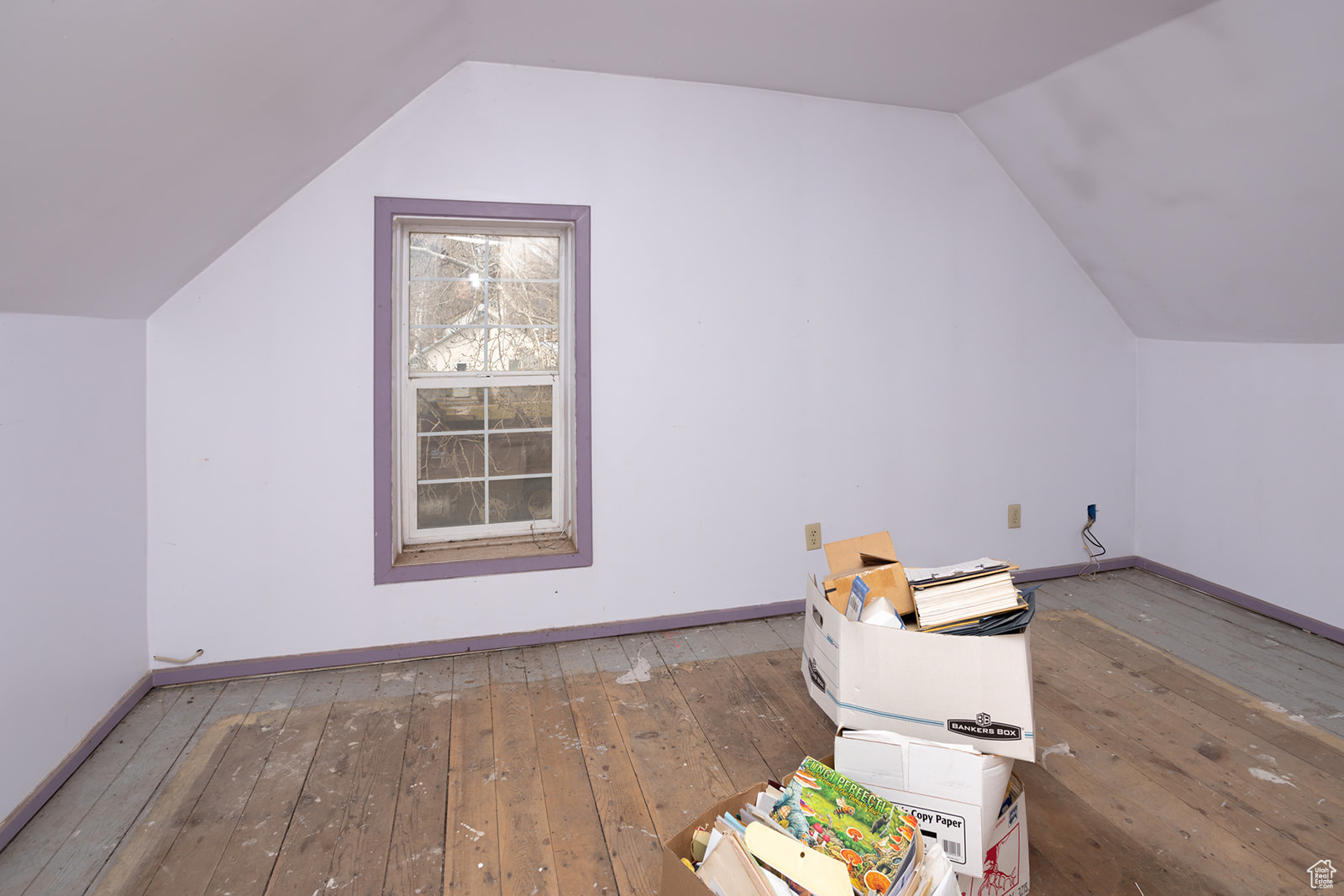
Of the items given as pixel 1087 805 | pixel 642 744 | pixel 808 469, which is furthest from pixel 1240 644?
pixel 642 744

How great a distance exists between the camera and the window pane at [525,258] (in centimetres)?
313

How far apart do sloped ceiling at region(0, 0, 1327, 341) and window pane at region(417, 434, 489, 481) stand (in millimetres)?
1054

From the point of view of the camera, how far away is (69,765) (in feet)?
7.03

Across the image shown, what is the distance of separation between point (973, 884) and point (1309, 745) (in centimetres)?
155

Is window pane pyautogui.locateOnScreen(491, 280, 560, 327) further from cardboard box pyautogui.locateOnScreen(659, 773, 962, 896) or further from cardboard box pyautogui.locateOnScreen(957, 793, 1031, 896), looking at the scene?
cardboard box pyautogui.locateOnScreen(957, 793, 1031, 896)

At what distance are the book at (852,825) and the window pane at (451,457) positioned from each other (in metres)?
2.05

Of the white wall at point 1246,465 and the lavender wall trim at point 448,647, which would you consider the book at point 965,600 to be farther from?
the white wall at point 1246,465

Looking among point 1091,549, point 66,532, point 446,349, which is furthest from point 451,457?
point 1091,549

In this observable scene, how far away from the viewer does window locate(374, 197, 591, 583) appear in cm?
298

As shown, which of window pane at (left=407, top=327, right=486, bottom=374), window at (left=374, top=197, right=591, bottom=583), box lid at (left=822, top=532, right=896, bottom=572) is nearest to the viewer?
box lid at (left=822, top=532, right=896, bottom=572)

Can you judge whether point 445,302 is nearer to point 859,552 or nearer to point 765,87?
point 765,87

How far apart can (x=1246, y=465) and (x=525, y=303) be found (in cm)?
348

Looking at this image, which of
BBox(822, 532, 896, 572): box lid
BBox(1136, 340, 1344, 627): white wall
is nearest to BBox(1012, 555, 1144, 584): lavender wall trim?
BBox(1136, 340, 1344, 627): white wall

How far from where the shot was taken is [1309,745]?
7.62 ft
